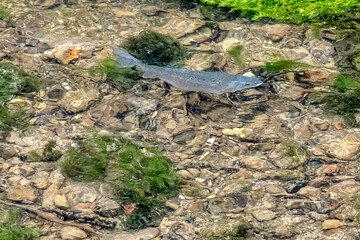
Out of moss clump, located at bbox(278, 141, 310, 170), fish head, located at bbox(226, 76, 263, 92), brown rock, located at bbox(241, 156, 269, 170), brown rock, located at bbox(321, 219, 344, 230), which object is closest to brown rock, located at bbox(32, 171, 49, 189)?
brown rock, located at bbox(241, 156, 269, 170)

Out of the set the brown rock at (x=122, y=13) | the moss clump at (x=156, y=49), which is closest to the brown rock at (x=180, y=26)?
the moss clump at (x=156, y=49)

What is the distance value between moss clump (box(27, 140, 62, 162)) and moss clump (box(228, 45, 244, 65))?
101 inches

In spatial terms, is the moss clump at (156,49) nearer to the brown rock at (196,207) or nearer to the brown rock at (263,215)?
the brown rock at (196,207)

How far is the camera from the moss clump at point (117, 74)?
5496mm

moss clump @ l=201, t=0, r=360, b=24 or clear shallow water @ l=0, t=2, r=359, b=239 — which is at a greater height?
moss clump @ l=201, t=0, r=360, b=24

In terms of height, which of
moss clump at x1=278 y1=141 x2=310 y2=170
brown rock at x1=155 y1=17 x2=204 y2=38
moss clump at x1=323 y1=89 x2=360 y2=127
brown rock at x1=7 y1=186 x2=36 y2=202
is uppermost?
brown rock at x1=155 y1=17 x2=204 y2=38

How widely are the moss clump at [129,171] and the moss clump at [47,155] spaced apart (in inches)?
4.5

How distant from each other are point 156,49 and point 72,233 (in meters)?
2.85

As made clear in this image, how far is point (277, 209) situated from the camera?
423cm

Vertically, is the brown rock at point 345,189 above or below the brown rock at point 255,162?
below

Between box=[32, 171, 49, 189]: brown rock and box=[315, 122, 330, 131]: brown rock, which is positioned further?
box=[315, 122, 330, 131]: brown rock

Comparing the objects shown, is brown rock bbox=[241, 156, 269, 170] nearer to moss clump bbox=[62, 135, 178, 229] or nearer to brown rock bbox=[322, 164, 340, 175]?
brown rock bbox=[322, 164, 340, 175]

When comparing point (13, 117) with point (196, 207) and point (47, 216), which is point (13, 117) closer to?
point (47, 216)

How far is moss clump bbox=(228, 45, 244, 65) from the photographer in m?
5.81
